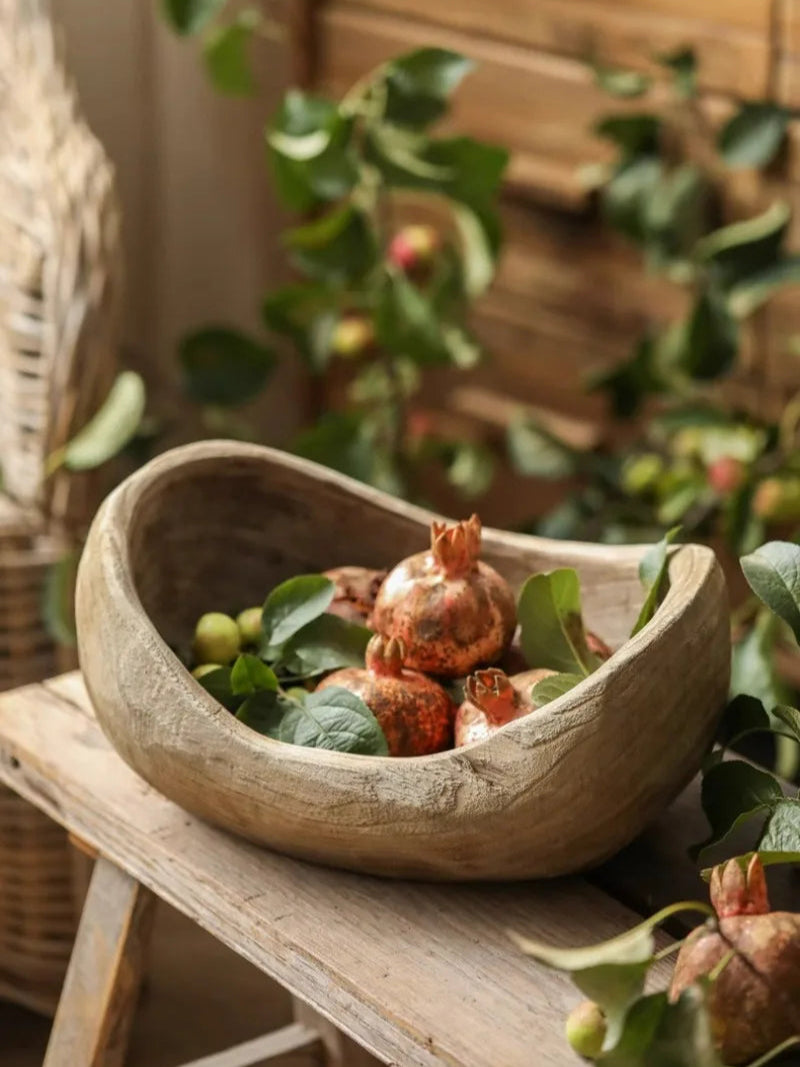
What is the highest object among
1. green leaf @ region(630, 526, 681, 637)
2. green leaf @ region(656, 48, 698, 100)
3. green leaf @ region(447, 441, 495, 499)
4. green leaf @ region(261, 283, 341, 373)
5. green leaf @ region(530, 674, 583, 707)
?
green leaf @ region(656, 48, 698, 100)

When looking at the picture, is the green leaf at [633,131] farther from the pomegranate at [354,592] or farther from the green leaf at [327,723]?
the green leaf at [327,723]

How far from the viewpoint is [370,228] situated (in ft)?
5.37

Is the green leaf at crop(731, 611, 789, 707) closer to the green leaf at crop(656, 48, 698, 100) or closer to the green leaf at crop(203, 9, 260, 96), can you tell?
the green leaf at crop(656, 48, 698, 100)

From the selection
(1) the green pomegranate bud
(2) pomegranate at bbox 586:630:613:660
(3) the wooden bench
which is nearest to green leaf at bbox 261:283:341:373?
(1) the green pomegranate bud

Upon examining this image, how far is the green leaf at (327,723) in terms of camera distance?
80 cm

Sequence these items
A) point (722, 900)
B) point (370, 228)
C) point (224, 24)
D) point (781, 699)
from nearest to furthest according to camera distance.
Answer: point (722, 900)
point (781, 699)
point (370, 228)
point (224, 24)

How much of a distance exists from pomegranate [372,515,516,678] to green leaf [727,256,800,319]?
2.34 feet

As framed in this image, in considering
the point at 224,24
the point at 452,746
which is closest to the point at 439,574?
the point at 452,746

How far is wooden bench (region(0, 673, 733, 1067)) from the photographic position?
0.73 meters

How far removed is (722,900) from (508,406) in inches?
48.0

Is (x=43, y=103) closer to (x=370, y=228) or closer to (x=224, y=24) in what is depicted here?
(x=370, y=228)

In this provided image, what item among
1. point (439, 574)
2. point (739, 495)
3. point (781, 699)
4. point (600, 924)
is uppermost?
point (439, 574)

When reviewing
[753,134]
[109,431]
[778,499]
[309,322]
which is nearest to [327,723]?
[109,431]

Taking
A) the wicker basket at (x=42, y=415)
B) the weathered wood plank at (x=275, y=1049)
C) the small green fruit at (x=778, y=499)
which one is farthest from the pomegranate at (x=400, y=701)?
the small green fruit at (x=778, y=499)
